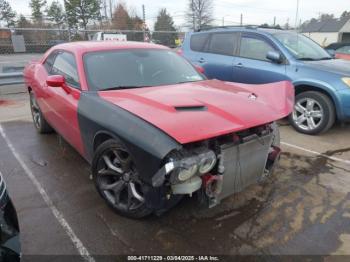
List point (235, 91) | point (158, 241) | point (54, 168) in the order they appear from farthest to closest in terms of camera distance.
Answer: point (54, 168)
point (235, 91)
point (158, 241)

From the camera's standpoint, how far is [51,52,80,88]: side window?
356cm

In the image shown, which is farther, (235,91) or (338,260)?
(235,91)

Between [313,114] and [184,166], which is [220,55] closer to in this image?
[313,114]

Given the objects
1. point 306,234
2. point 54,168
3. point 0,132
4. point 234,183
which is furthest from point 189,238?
point 0,132

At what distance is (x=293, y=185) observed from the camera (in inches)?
141

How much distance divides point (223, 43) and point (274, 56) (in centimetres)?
146

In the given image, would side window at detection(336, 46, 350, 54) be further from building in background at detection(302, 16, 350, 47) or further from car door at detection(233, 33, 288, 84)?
building in background at detection(302, 16, 350, 47)

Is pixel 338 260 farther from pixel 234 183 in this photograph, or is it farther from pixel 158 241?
pixel 158 241

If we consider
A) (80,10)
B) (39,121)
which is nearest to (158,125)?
(39,121)

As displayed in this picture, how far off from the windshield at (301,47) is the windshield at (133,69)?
2.61m

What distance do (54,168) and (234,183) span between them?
100.0 inches

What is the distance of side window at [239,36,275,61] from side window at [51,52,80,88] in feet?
11.9

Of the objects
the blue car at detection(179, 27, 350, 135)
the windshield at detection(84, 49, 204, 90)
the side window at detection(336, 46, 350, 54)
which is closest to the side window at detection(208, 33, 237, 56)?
the blue car at detection(179, 27, 350, 135)

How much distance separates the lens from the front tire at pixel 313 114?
5.14 meters
